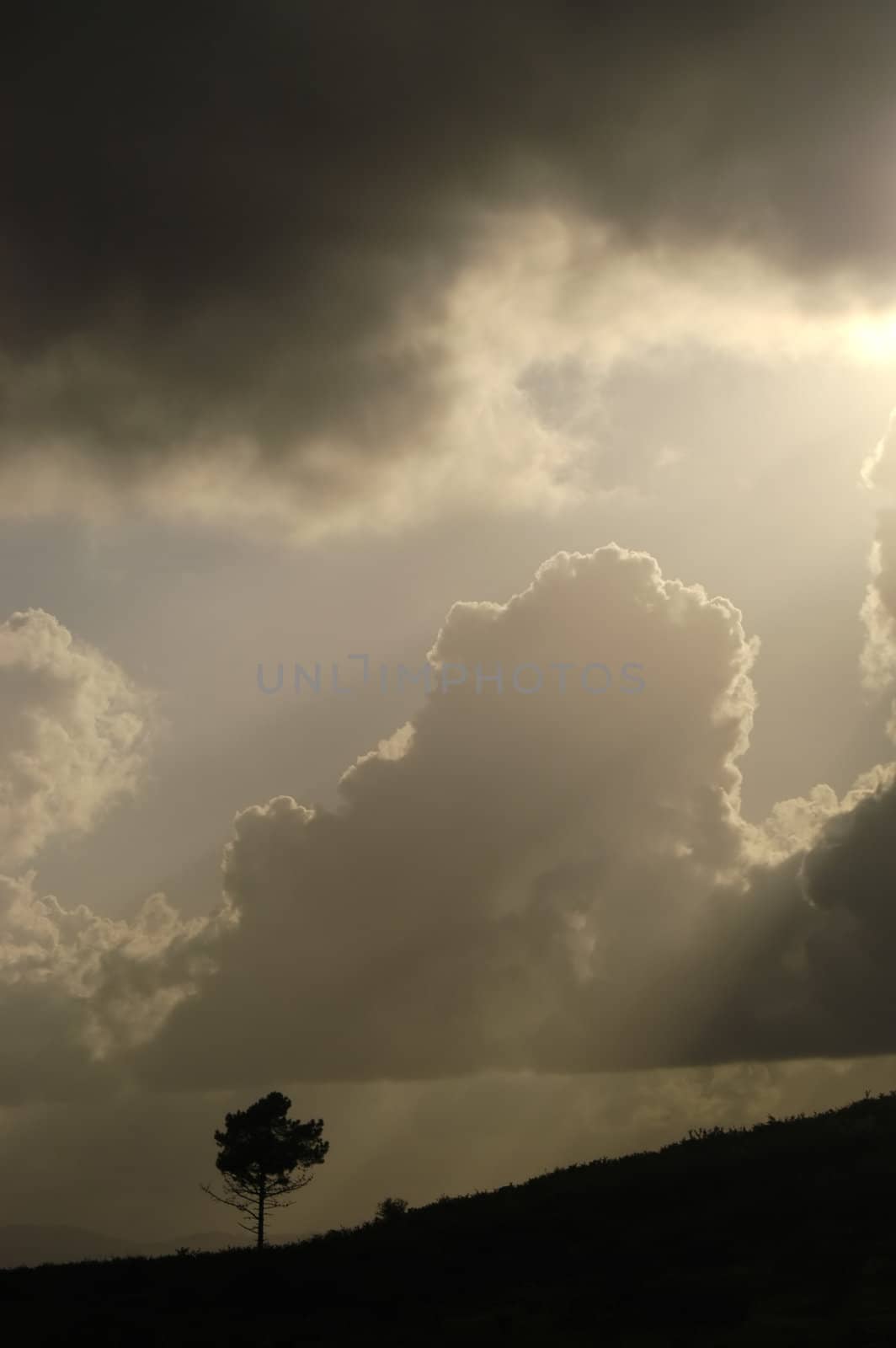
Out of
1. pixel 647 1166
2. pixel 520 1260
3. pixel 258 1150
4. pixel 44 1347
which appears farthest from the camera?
pixel 258 1150

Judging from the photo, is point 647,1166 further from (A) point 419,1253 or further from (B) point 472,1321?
(B) point 472,1321

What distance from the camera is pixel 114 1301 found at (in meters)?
42.2

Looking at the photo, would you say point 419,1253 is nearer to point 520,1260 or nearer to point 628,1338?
point 520,1260

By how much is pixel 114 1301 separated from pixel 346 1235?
1062cm

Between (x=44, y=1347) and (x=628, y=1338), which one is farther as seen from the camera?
(x=44, y=1347)

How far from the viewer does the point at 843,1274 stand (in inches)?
1310

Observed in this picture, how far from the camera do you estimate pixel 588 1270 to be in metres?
37.8

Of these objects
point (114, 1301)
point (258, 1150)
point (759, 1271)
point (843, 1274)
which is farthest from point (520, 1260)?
point (258, 1150)

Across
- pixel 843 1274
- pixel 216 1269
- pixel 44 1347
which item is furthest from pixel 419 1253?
pixel 843 1274

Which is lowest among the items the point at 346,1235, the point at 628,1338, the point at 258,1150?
the point at 628,1338

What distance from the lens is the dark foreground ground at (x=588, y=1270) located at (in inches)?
1261

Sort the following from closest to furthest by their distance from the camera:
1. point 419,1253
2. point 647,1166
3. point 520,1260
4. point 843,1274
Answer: point 843,1274 < point 520,1260 < point 419,1253 < point 647,1166

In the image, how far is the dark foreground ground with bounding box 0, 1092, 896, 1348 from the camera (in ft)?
105

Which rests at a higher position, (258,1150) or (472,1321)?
(258,1150)
